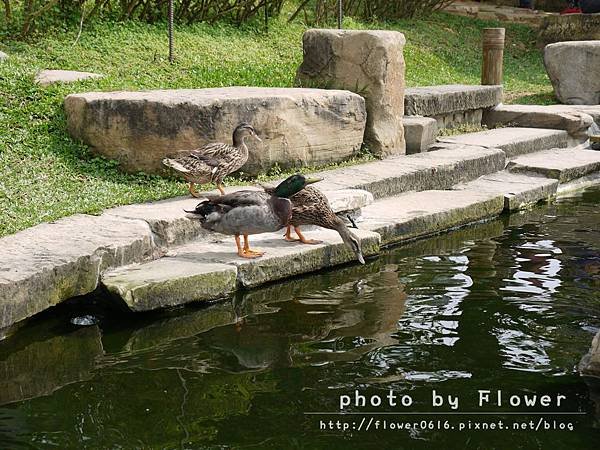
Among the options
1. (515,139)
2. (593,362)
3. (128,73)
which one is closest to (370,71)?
(515,139)

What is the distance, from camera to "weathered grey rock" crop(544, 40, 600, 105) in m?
13.2

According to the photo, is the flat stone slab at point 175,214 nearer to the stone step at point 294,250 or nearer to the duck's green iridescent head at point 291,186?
the stone step at point 294,250

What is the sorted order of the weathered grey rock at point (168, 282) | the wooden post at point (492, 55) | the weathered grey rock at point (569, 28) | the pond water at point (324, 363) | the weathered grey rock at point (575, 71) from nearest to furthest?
the pond water at point (324, 363) → the weathered grey rock at point (168, 282) → the wooden post at point (492, 55) → the weathered grey rock at point (575, 71) → the weathered grey rock at point (569, 28)

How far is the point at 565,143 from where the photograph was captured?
11.3m

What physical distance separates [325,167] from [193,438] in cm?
478

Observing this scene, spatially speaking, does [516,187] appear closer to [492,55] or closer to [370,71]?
[370,71]

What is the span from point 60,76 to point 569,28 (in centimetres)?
1041

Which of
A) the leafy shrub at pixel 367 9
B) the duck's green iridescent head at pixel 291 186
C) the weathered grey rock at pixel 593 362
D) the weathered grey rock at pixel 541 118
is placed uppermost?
the leafy shrub at pixel 367 9

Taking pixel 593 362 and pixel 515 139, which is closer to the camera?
pixel 593 362

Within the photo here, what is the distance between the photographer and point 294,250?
639 cm

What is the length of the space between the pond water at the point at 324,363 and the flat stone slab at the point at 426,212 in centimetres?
55

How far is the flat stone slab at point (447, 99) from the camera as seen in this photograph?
10117 mm

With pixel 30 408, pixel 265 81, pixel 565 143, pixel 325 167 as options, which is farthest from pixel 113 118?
pixel 565 143

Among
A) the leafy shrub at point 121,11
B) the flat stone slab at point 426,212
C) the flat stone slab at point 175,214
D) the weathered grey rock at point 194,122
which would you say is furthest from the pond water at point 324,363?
the leafy shrub at point 121,11
